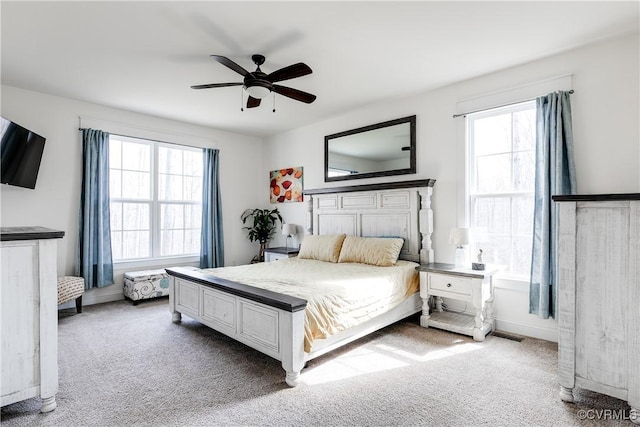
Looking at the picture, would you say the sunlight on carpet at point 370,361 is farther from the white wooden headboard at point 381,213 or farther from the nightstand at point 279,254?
the nightstand at point 279,254

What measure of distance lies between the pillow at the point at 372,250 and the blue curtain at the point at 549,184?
136cm

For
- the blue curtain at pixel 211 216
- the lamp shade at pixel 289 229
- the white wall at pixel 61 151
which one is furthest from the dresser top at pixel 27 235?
the lamp shade at pixel 289 229

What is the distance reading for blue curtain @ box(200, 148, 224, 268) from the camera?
5441 mm

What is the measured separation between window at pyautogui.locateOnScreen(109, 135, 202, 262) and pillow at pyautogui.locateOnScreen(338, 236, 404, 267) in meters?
2.86

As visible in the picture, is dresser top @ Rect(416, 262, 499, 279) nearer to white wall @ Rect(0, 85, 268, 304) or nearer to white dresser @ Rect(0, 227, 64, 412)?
white dresser @ Rect(0, 227, 64, 412)

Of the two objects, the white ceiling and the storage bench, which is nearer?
the white ceiling

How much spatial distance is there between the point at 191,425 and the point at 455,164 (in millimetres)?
3480

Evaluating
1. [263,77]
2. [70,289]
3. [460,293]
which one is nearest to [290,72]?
[263,77]

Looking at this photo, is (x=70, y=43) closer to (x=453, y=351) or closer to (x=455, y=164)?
(x=455, y=164)

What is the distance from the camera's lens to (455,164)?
376 cm

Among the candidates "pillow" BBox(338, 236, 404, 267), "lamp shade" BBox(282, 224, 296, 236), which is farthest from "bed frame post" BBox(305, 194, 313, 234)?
"pillow" BBox(338, 236, 404, 267)

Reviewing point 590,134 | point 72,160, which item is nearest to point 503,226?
point 590,134

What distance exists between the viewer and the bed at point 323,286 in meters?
2.39

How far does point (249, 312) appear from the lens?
8.63 ft
